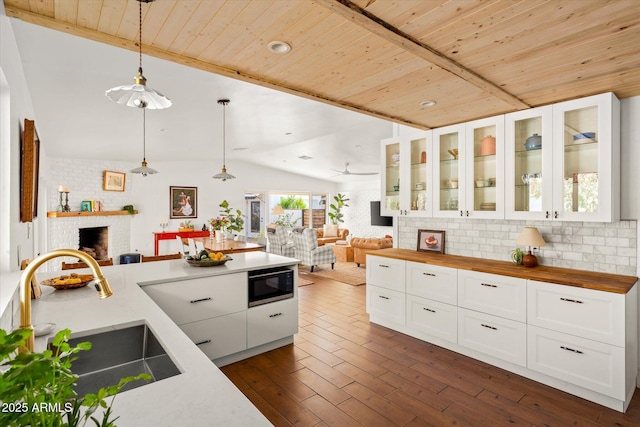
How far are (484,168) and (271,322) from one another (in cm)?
248

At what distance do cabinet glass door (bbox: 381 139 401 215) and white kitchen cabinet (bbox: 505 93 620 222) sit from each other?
1.20 meters

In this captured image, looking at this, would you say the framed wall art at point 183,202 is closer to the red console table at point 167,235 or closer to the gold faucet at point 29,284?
the red console table at point 167,235

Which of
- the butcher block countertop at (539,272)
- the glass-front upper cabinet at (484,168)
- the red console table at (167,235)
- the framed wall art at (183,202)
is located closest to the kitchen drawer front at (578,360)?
the butcher block countertop at (539,272)

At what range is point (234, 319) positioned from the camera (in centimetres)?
294

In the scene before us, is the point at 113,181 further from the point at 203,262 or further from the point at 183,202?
the point at 203,262

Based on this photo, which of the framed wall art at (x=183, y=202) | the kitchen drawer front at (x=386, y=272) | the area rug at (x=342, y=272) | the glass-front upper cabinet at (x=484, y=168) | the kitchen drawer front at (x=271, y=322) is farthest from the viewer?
the framed wall art at (x=183, y=202)

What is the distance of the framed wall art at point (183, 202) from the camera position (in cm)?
856

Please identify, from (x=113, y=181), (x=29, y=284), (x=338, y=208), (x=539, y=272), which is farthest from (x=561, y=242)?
(x=338, y=208)

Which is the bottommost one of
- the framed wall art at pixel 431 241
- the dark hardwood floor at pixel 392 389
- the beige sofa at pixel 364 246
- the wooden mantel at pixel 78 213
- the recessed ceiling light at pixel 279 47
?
the dark hardwood floor at pixel 392 389

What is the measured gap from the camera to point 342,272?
7.22 meters

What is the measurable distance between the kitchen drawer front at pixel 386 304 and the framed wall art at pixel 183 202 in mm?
6253

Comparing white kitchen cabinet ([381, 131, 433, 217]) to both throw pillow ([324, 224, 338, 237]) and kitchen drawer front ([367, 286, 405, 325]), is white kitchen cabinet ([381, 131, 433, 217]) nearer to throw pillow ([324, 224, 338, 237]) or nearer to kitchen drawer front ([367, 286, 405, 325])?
A: kitchen drawer front ([367, 286, 405, 325])

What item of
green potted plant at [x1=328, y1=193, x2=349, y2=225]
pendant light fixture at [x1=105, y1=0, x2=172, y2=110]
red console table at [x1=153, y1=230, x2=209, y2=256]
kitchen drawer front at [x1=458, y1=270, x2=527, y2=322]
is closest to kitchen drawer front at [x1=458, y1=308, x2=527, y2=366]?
kitchen drawer front at [x1=458, y1=270, x2=527, y2=322]

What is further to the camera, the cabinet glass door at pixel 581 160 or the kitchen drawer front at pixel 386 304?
the kitchen drawer front at pixel 386 304
